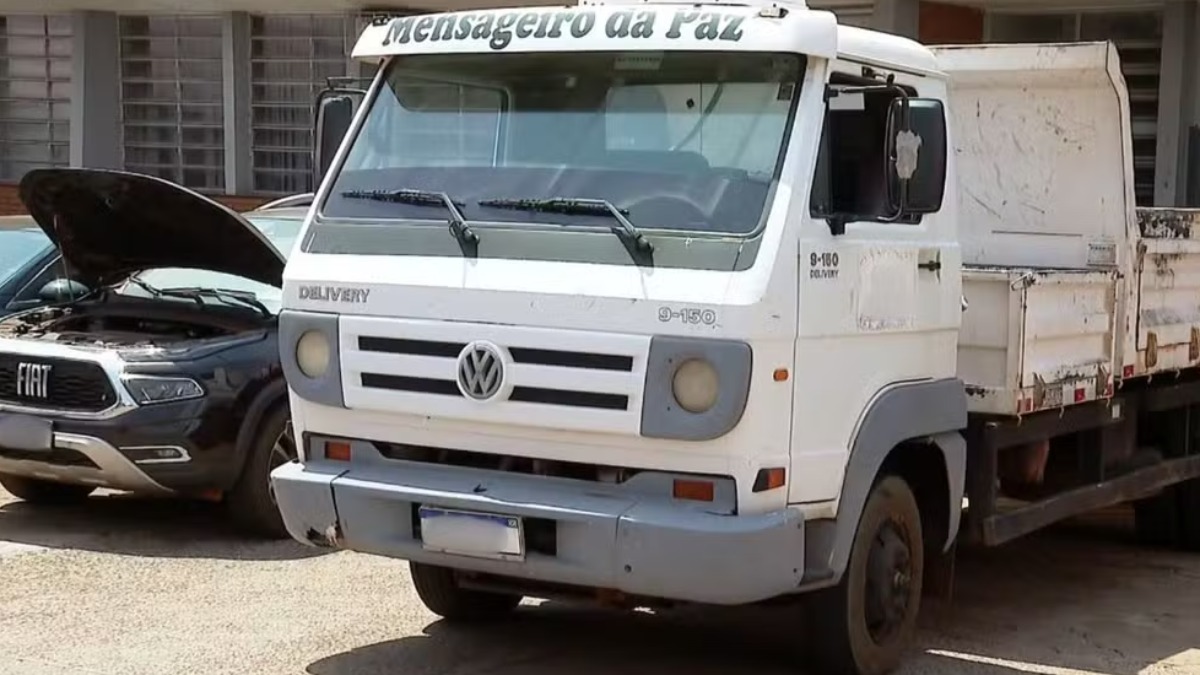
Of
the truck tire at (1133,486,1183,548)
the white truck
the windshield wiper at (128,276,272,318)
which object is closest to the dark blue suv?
the windshield wiper at (128,276,272,318)

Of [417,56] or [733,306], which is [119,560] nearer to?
[417,56]

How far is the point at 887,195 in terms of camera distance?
573cm

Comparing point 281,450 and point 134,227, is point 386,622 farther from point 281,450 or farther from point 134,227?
point 134,227

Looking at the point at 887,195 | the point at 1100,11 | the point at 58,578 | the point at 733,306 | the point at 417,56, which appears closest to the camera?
the point at 733,306

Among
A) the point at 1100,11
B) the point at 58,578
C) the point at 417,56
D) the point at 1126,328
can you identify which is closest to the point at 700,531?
the point at 417,56

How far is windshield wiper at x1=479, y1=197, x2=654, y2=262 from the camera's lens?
5.34 metres

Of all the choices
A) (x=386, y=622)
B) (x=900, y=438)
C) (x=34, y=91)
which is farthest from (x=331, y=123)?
(x=34, y=91)

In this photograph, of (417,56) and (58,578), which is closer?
(417,56)

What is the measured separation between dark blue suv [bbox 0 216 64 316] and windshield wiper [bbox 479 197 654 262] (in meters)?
4.59

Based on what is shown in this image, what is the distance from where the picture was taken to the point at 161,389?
7984 mm

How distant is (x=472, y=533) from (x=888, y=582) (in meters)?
1.62

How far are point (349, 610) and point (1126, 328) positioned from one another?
11.9 ft

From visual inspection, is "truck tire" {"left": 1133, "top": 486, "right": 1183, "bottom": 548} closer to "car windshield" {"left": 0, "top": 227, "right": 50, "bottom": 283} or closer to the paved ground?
the paved ground

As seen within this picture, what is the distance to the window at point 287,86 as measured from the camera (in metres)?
17.8
